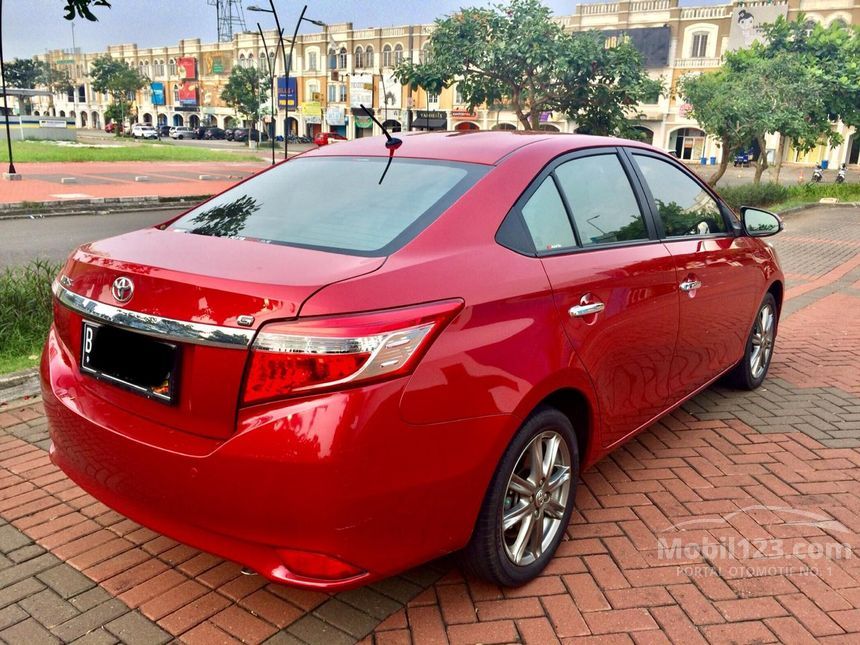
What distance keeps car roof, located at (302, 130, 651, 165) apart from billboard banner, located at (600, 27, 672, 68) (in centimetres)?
5965

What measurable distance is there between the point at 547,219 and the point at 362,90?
63.5 meters

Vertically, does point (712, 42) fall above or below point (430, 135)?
above

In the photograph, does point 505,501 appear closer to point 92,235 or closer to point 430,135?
point 430,135

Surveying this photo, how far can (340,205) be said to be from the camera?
2.78 meters

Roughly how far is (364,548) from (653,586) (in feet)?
4.16

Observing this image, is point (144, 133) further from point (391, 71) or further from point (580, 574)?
point (580, 574)

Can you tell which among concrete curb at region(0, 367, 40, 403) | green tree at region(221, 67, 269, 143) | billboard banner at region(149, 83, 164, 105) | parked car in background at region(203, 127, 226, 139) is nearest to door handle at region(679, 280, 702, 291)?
concrete curb at region(0, 367, 40, 403)

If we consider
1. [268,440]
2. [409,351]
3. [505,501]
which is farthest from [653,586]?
[268,440]

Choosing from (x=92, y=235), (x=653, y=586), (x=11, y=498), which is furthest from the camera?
(x=92, y=235)

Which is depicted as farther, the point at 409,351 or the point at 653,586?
the point at 653,586

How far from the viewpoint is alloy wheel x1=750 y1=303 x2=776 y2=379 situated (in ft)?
16.2

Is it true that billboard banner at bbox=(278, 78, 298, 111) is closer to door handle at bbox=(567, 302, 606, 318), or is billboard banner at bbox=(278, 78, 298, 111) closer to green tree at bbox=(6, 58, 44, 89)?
green tree at bbox=(6, 58, 44, 89)

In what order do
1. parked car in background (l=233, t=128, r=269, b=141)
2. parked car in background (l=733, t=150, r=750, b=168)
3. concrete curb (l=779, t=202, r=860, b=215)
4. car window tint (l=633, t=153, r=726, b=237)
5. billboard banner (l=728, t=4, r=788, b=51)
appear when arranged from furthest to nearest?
parked car in background (l=233, t=128, r=269, b=141) → parked car in background (l=733, t=150, r=750, b=168) → billboard banner (l=728, t=4, r=788, b=51) → concrete curb (l=779, t=202, r=860, b=215) → car window tint (l=633, t=153, r=726, b=237)

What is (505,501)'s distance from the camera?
102 inches
